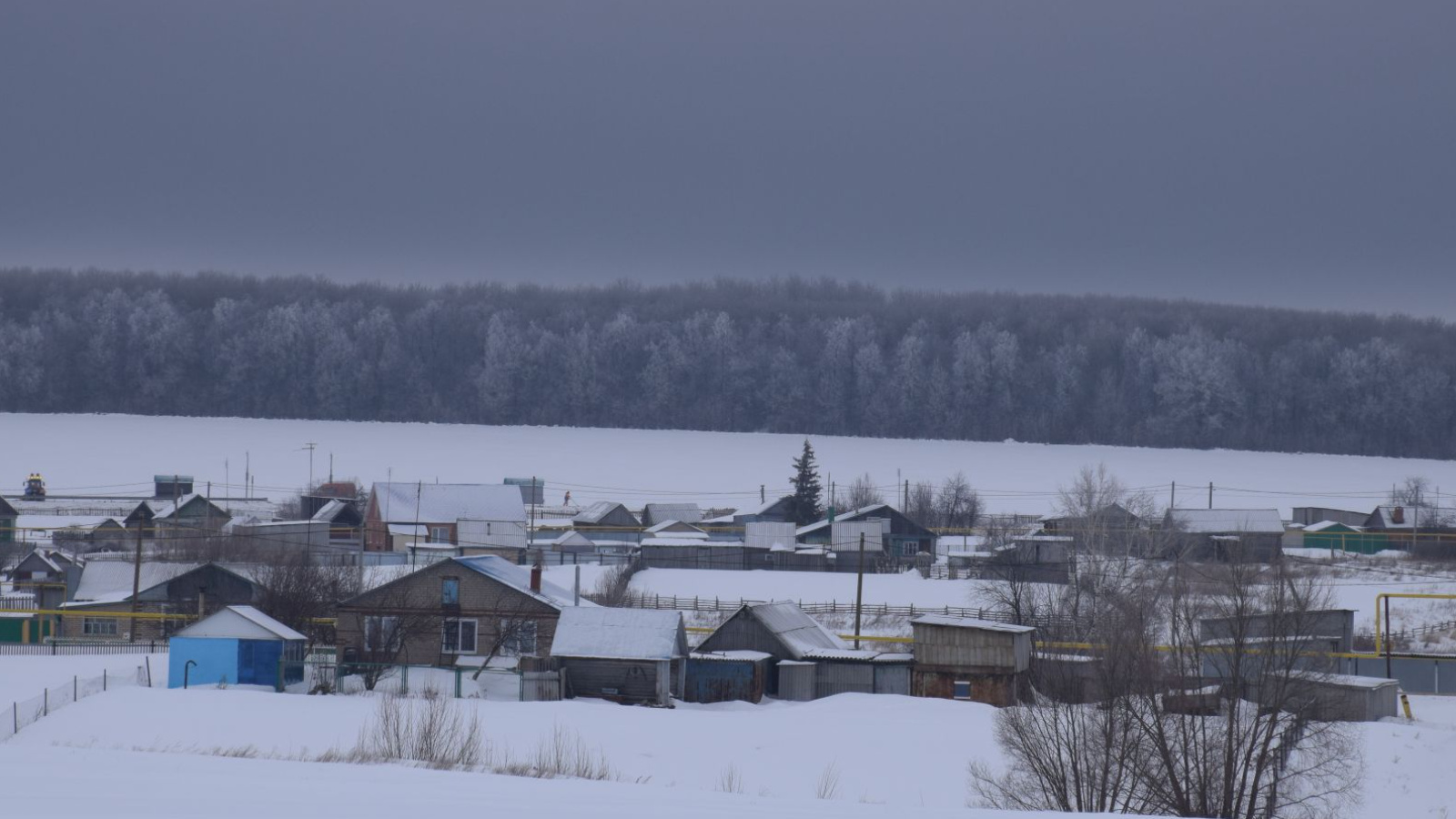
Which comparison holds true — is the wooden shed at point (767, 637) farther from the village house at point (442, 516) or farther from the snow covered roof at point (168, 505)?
the snow covered roof at point (168, 505)

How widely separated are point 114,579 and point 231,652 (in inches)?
520

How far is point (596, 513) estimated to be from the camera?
69.6 meters

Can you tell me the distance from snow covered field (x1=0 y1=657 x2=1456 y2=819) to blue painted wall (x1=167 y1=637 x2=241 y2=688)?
2.54m

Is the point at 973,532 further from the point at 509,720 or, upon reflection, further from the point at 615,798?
the point at 615,798

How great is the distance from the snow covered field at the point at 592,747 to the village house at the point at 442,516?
26.0 metres

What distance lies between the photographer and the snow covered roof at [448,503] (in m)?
58.1

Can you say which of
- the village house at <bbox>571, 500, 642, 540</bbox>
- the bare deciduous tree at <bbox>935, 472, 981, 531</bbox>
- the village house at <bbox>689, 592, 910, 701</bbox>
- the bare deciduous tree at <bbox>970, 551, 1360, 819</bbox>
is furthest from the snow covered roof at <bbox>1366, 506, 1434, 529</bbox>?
the bare deciduous tree at <bbox>970, 551, 1360, 819</bbox>

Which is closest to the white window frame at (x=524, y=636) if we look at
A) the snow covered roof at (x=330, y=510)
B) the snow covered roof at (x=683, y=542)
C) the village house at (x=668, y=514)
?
the snow covered roof at (x=683, y=542)

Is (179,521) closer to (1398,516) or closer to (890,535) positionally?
(890,535)

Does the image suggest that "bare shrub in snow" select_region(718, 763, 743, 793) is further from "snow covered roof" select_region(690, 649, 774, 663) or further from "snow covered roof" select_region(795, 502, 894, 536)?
"snow covered roof" select_region(795, 502, 894, 536)

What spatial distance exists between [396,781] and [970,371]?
117 meters

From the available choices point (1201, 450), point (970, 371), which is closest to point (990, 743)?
point (1201, 450)

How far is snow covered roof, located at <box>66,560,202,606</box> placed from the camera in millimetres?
39812

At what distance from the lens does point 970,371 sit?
127562 mm
